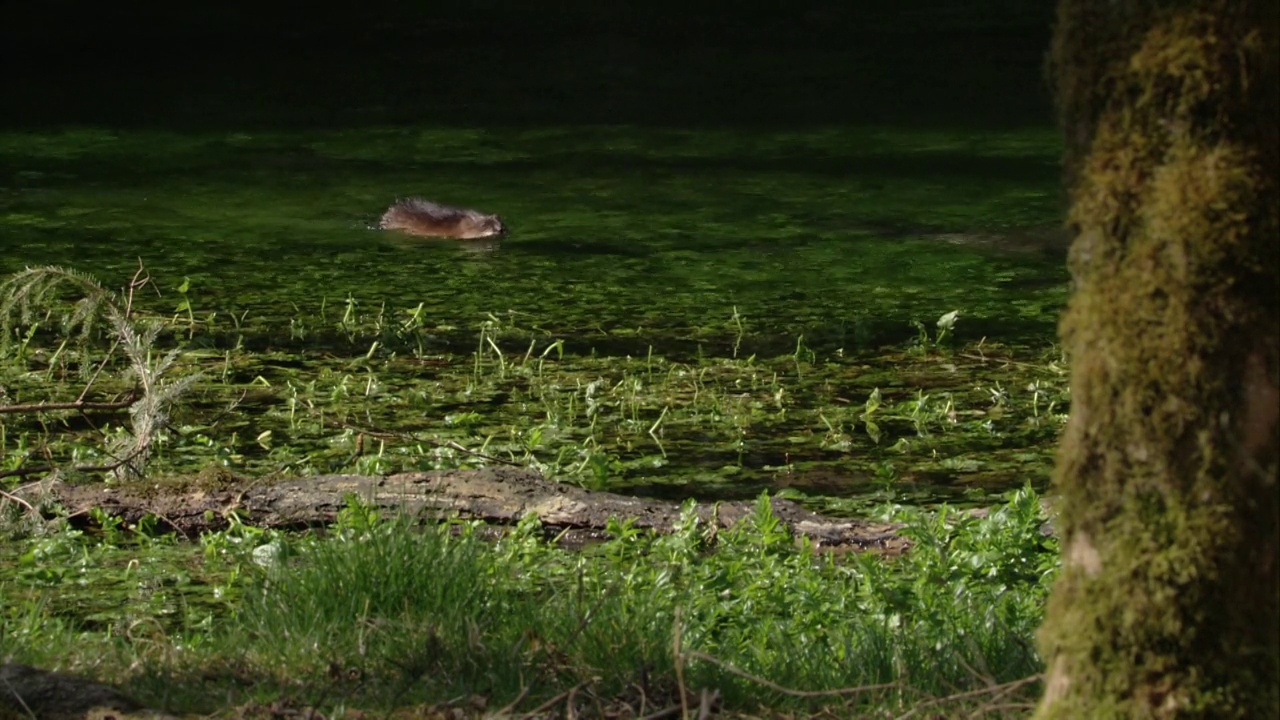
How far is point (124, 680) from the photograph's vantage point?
2.86 metres

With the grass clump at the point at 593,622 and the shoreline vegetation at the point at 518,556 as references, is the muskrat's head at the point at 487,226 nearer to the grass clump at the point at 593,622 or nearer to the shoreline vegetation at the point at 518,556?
the shoreline vegetation at the point at 518,556

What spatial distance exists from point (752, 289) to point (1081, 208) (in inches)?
200

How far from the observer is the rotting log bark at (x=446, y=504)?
422cm

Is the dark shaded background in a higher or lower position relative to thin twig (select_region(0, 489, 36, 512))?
lower

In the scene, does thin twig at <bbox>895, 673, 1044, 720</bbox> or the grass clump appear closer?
thin twig at <bbox>895, 673, 1044, 720</bbox>

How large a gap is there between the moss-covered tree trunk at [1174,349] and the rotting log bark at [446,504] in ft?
6.61

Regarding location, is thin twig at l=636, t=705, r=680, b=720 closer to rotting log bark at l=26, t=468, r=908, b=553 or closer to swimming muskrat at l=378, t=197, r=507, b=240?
rotting log bark at l=26, t=468, r=908, b=553

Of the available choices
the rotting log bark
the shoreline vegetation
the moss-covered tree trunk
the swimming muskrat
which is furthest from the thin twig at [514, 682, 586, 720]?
the swimming muskrat

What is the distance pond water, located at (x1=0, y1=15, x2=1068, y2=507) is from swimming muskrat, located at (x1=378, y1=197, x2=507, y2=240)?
109mm

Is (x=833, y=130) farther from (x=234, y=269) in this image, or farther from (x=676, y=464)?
(x=676, y=464)

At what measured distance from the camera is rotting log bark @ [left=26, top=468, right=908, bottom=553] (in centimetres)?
422

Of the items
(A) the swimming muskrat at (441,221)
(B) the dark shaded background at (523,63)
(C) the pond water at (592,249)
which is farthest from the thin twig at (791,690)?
(B) the dark shaded background at (523,63)

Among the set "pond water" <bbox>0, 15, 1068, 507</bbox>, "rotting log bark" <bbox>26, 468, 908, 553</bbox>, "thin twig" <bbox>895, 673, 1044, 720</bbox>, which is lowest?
"pond water" <bbox>0, 15, 1068, 507</bbox>

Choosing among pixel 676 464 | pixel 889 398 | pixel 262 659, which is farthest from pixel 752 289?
pixel 262 659
